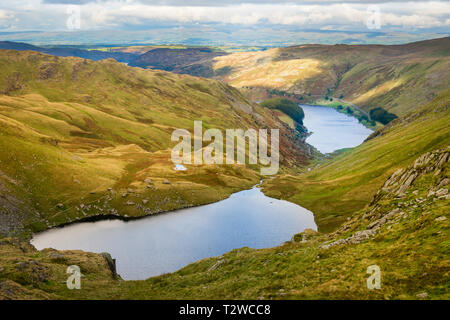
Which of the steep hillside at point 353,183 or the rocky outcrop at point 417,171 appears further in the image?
the steep hillside at point 353,183

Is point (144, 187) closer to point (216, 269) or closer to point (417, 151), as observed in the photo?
point (216, 269)

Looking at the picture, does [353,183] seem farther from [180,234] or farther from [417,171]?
[417,171]

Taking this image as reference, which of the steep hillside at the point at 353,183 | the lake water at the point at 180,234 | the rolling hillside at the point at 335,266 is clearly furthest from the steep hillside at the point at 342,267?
the steep hillside at the point at 353,183

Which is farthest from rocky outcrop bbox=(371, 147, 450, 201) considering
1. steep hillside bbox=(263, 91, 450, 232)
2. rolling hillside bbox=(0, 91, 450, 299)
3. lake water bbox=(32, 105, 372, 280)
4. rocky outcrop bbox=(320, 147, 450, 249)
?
lake water bbox=(32, 105, 372, 280)

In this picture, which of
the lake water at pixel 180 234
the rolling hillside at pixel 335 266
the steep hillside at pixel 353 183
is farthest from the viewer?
the steep hillside at pixel 353 183

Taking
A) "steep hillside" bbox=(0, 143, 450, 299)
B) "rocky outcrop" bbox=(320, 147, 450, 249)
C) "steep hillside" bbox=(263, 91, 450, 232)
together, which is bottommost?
"steep hillside" bbox=(0, 143, 450, 299)

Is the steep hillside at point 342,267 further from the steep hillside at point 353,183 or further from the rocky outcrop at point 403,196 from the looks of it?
the steep hillside at point 353,183

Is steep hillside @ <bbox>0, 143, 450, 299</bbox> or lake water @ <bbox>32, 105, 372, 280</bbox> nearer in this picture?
steep hillside @ <bbox>0, 143, 450, 299</bbox>

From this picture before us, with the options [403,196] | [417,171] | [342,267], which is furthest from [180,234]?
[342,267]

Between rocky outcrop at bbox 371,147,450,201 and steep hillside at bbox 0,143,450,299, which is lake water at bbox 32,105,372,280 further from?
rocky outcrop at bbox 371,147,450,201
